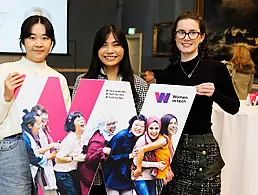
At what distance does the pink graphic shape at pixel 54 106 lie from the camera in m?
1.64

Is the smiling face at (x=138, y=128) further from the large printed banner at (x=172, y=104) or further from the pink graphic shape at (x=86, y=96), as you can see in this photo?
the pink graphic shape at (x=86, y=96)

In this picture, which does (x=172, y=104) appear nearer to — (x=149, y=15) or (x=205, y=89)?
(x=205, y=89)

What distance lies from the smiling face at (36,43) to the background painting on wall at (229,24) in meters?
3.61

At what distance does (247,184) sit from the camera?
2469 millimetres

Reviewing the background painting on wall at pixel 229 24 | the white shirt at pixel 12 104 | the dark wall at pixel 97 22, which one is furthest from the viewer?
the dark wall at pixel 97 22

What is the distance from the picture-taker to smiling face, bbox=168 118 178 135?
61.5 inches

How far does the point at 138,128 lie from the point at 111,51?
0.40m

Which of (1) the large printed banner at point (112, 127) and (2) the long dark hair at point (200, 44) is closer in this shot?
(1) the large printed banner at point (112, 127)

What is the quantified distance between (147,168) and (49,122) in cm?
49

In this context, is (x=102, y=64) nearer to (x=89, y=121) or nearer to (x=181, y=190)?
(x=89, y=121)

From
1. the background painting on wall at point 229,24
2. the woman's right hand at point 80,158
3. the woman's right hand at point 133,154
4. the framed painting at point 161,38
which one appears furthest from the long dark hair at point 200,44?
the framed painting at point 161,38

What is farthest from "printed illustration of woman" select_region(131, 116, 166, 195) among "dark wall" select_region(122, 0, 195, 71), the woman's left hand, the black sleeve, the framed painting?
the framed painting

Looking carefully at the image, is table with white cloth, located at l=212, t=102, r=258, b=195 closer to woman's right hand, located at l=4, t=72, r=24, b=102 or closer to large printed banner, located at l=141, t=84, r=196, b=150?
large printed banner, located at l=141, t=84, r=196, b=150

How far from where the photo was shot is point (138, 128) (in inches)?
61.9
